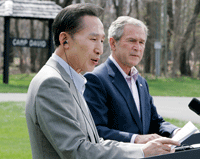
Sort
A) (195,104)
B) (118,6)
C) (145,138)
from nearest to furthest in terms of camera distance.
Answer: (195,104)
(145,138)
(118,6)

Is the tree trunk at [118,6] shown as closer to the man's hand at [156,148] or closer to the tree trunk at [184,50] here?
the tree trunk at [184,50]

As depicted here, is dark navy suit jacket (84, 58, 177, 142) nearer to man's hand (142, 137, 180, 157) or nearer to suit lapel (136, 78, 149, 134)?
suit lapel (136, 78, 149, 134)

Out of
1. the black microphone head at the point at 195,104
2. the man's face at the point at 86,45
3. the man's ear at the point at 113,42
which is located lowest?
the black microphone head at the point at 195,104

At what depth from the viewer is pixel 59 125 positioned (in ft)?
5.88

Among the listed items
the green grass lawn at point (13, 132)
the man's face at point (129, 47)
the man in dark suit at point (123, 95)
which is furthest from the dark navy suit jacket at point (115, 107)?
the green grass lawn at point (13, 132)

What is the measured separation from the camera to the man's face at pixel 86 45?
207 centimetres

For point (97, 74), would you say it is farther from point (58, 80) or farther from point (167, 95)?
point (167, 95)

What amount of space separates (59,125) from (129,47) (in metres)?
1.89

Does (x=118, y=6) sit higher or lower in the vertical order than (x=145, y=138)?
lower

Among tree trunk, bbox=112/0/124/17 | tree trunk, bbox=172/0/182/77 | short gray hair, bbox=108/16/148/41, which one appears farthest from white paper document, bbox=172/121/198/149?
tree trunk, bbox=112/0/124/17

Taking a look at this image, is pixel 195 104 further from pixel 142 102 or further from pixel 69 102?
pixel 142 102

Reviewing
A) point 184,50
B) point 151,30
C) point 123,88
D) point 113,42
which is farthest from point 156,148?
point 184,50

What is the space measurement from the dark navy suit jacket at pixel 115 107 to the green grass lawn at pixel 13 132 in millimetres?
2448

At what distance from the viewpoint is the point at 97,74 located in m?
3.38
